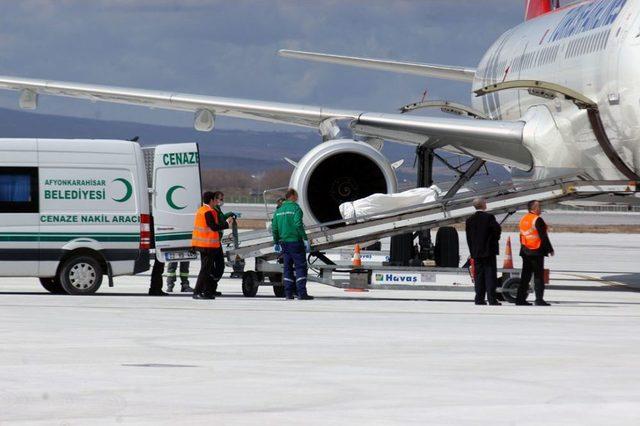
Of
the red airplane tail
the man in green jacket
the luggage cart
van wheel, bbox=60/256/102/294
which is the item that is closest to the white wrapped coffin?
the luggage cart

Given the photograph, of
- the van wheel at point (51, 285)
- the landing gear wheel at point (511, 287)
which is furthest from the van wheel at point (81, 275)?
the landing gear wheel at point (511, 287)

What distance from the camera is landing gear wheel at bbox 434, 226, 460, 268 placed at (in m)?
25.2

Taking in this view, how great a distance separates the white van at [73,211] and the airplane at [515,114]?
4.20m

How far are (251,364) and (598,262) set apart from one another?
23.6m

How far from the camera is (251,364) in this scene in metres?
10.8

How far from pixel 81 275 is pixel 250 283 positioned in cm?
235

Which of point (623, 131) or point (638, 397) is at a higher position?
point (623, 131)

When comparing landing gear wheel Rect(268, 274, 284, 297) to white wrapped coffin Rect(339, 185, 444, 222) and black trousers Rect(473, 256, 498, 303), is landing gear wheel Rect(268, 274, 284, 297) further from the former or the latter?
black trousers Rect(473, 256, 498, 303)

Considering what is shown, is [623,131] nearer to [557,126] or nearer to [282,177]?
[557,126]

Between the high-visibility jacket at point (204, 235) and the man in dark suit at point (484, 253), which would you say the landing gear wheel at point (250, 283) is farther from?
the man in dark suit at point (484, 253)

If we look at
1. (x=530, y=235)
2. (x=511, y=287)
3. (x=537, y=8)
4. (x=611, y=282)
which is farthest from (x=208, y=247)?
(x=537, y=8)

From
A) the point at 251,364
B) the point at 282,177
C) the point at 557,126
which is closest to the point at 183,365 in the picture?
the point at 251,364

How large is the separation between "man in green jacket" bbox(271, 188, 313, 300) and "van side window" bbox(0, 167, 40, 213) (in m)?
3.37

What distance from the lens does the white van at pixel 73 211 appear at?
19.5 meters
